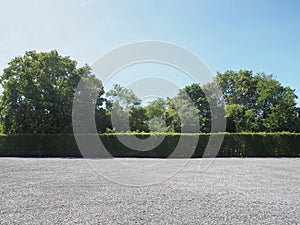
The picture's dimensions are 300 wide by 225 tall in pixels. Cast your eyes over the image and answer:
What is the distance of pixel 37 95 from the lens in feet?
75.7

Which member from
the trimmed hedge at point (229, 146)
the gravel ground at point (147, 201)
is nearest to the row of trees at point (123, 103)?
the trimmed hedge at point (229, 146)

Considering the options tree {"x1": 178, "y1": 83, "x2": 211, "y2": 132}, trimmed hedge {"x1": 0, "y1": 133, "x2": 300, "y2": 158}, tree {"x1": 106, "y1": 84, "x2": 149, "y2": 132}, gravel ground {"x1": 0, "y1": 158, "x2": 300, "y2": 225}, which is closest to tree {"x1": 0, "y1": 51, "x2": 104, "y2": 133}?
trimmed hedge {"x1": 0, "y1": 133, "x2": 300, "y2": 158}

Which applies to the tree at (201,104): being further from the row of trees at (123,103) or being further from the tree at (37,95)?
the tree at (37,95)

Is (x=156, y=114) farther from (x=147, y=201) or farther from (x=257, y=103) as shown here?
(x=147, y=201)

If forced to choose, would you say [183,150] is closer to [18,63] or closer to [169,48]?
[169,48]

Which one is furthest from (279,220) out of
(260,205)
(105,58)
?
(105,58)

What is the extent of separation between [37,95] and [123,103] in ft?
27.4

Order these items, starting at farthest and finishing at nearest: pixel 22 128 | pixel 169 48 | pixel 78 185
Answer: pixel 22 128, pixel 169 48, pixel 78 185

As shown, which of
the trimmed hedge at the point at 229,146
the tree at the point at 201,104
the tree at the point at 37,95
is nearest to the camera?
the trimmed hedge at the point at 229,146

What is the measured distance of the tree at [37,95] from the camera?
22531mm

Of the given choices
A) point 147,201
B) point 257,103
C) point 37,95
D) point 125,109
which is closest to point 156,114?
point 125,109

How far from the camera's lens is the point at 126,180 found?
7.72m

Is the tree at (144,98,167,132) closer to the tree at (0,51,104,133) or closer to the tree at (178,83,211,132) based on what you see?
the tree at (178,83,211,132)

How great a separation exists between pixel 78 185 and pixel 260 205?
444 cm
